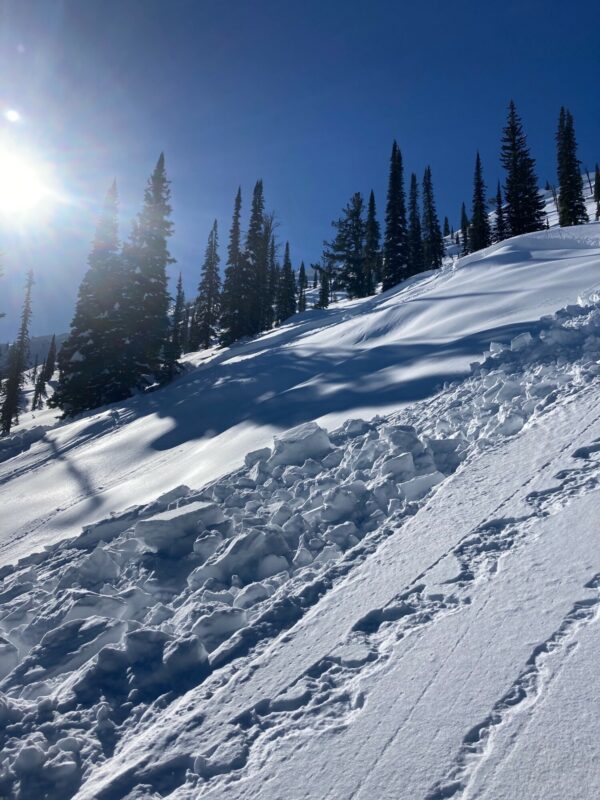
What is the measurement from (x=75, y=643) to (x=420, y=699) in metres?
2.75

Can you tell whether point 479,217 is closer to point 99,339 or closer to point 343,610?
point 99,339

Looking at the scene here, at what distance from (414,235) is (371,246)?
7.74 meters

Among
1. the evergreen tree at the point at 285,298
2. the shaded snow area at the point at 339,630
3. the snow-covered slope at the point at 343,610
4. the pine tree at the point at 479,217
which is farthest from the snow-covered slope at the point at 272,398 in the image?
the evergreen tree at the point at 285,298

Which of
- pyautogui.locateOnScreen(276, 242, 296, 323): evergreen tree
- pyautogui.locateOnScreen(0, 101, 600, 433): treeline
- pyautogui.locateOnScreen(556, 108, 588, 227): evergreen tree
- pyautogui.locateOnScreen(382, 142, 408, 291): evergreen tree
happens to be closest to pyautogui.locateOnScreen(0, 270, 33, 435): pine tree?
pyautogui.locateOnScreen(0, 101, 600, 433): treeline

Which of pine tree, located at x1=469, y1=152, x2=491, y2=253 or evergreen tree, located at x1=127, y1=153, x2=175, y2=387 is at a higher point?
pine tree, located at x1=469, y1=152, x2=491, y2=253

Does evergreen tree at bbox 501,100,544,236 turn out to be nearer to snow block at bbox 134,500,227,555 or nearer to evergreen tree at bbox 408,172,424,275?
evergreen tree at bbox 408,172,424,275

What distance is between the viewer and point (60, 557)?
6.15 m

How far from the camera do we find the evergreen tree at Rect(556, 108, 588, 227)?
41.0 meters

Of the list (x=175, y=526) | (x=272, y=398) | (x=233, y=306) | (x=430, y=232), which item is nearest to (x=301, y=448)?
(x=175, y=526)

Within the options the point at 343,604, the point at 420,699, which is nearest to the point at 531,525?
the point at 343,604

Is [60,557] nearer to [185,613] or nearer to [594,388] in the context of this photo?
[185,613]

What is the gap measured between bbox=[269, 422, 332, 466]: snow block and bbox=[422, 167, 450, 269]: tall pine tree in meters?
48.9

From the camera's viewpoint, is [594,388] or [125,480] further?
[125,480]

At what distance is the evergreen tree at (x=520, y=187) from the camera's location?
120ft
